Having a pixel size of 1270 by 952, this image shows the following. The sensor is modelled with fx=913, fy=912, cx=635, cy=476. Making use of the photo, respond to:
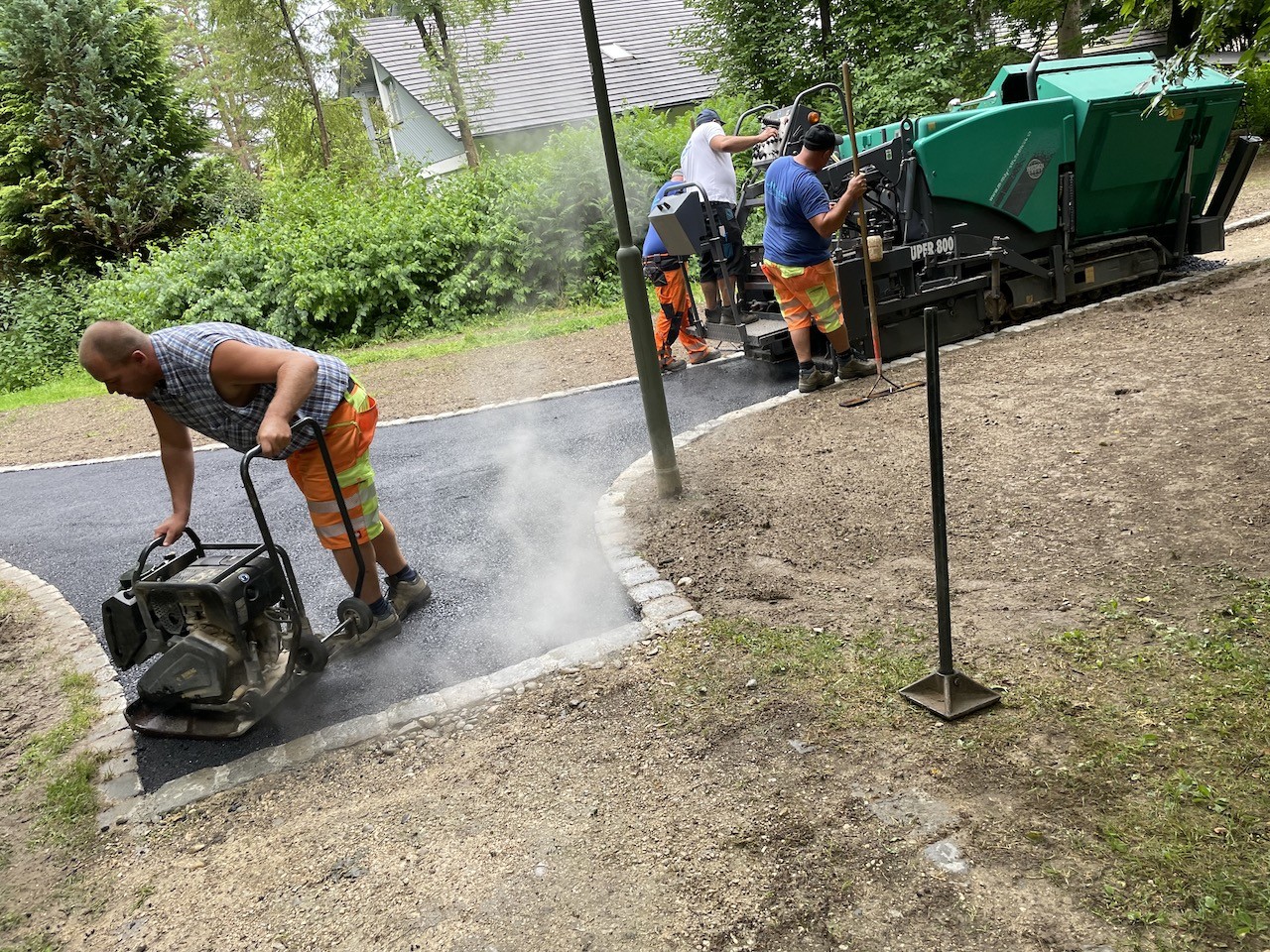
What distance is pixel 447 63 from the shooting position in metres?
16.5

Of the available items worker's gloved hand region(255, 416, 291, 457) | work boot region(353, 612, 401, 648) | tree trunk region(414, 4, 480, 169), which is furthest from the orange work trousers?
tree trunk region(414, 4, 480, 169)

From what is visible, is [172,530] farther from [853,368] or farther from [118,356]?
[853,368]

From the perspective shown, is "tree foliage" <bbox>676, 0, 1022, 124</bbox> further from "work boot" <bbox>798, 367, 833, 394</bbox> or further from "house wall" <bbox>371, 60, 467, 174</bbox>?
"house wall" <bbox>371, 60, 467, 174</bbox>

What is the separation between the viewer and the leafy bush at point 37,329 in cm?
1478

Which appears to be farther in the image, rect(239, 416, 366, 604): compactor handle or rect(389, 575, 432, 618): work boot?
rect(389, 575, 432, 618): work boot

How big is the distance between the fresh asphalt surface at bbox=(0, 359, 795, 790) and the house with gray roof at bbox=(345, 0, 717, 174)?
11.0 m

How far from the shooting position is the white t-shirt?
7969 millimetres

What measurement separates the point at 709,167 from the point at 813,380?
2368 mm

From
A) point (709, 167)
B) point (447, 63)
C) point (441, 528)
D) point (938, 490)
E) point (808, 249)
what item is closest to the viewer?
point (938, 490)

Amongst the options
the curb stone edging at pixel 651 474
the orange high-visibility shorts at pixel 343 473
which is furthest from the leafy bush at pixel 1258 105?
the orange high-visibility shorts at pixel 343 473

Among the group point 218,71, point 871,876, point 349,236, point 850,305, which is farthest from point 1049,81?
point 218,71

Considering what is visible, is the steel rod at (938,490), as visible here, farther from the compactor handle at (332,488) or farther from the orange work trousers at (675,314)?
the orange work trousers at (675,314)

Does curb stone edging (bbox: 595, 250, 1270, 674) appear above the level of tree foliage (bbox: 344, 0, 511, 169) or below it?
below

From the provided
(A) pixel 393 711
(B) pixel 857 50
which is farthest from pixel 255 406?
(B) pixel 857 50
